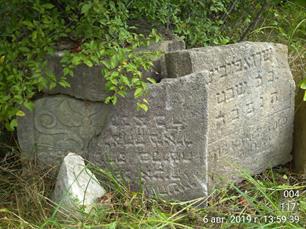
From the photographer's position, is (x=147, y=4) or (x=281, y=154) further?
(x=281, y=154)

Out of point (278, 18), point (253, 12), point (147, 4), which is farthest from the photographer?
point (278, 18)

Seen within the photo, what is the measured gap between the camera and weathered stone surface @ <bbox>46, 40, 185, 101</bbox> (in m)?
2.83

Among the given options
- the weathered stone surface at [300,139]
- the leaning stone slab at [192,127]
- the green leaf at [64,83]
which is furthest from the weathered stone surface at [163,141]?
the weathered stone surface at [300,139]

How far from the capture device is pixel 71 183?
105 inches

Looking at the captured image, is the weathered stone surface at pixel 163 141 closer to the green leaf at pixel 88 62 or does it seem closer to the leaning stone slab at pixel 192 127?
the leaning stone slab at pixel 192 127

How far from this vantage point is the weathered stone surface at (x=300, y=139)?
10.9ft

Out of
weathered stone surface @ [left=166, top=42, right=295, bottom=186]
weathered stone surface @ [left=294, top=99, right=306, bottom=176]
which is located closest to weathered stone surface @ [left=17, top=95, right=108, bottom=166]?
weathered stone surface @ [left=166, top=42, right=295, bottom=186]

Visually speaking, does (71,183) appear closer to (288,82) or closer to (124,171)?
(124,171)

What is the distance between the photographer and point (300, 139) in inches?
133

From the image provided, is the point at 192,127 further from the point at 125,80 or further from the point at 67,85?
the point at 67,85

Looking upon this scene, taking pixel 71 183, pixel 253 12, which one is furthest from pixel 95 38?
pixel 253 12

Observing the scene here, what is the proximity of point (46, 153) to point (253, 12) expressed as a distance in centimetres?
208

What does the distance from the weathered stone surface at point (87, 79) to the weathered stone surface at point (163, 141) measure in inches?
4.8

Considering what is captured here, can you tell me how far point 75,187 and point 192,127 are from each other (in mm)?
602
